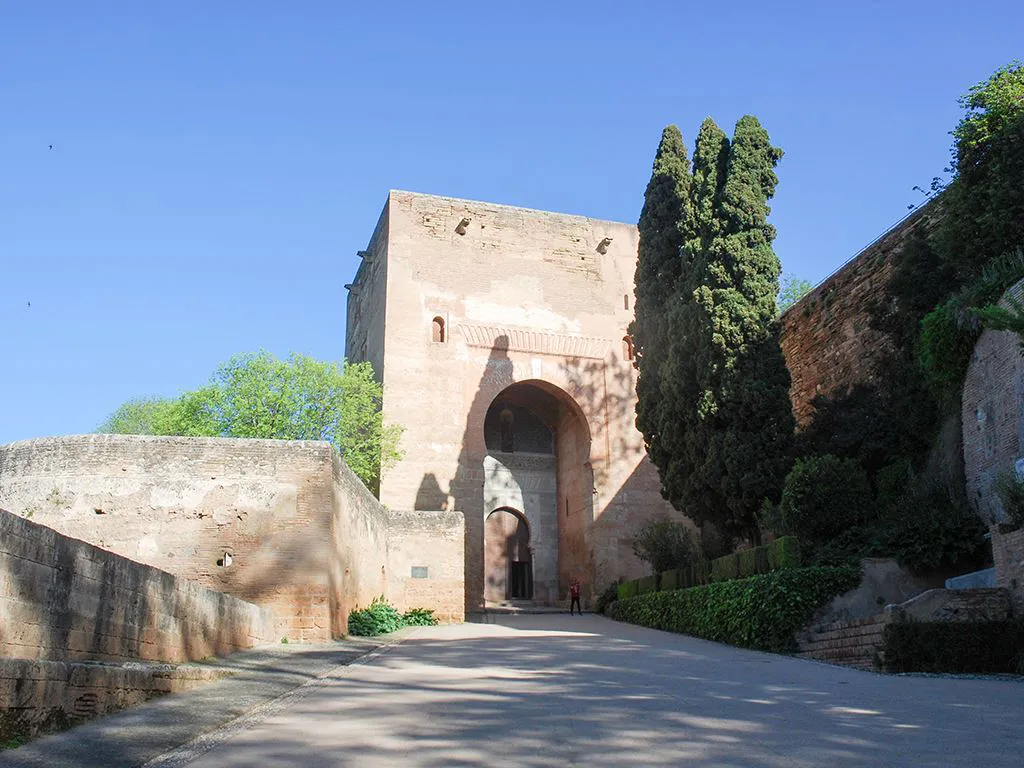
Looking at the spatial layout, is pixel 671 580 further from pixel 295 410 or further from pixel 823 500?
pixel 295 410

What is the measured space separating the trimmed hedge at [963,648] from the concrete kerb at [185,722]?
5.27 meters

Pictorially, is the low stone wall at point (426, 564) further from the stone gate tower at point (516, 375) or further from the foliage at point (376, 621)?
the stone gate tower at point (516, 375)

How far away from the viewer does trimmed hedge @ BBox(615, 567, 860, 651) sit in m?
11.4

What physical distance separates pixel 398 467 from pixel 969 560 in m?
14.0

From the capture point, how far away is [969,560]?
11.8 meters

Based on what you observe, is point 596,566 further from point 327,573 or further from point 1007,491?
point 1007,491

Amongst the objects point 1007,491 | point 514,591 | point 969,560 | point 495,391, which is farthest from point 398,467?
point 1007,491

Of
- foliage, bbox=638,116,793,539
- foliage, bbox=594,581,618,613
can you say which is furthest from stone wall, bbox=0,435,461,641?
foliage, bbox=594,581,618,613

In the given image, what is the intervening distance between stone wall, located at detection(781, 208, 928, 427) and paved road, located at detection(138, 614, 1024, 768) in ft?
32.4

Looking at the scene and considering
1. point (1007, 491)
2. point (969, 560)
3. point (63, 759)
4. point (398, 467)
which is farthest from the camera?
point (398, 467)

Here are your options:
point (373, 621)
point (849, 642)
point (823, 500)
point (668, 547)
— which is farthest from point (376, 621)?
point (849, 642)

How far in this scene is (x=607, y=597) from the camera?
2156 cm

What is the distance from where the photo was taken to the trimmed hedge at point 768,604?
11.4 m

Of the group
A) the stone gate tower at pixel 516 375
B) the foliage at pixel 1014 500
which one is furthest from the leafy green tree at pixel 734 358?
the stone gate tower at pixel 516 375
